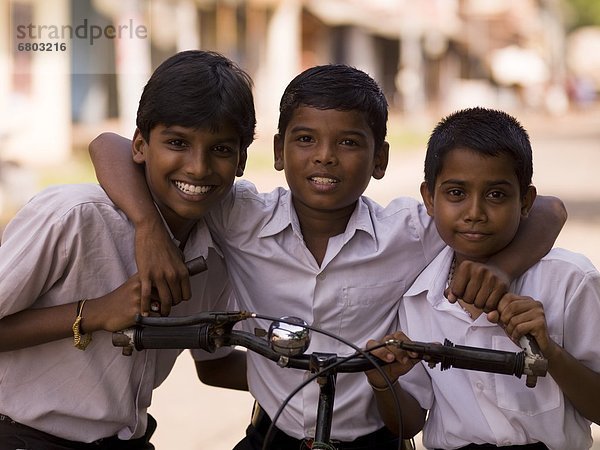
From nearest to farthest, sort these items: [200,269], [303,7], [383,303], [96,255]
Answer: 1. [200,269]
2. [96,255]
3. [383,303]
4. [303,7]

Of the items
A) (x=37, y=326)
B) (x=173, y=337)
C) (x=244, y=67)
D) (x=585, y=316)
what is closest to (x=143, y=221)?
(x=37, y=326)

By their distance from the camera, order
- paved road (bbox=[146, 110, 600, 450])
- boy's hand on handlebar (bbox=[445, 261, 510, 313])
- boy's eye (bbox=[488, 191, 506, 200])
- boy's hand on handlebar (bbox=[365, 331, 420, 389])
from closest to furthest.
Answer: boy's hand on handlebar (bbox=[365, 331, 420, 389]) → boy's hand on handlebar (bbox=[445, 261, 510, 313]) → boy's eye (bbox=[488, 191, 506, 200]) → paved road (bbox=[146, 110, 600, 450])

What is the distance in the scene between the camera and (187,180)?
278 centimetres

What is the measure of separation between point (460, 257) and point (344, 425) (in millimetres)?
647

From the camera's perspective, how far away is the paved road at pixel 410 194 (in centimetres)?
548

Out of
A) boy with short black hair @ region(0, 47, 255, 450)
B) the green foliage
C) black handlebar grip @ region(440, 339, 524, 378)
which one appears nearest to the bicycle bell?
black handlebar grip @ region(440, 339, 524, 378)

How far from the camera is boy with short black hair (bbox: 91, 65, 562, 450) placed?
2934mm

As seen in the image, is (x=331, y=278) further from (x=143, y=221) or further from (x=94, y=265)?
(x=94, y=265)

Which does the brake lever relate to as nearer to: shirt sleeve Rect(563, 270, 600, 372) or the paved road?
shirt sleeve Rect(563, 270, 600, 372)

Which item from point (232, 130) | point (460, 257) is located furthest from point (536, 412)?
point (232, 130)

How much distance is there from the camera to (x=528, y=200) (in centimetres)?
278

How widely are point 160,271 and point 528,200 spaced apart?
1.07m

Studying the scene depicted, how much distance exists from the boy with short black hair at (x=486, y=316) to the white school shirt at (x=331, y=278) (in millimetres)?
164

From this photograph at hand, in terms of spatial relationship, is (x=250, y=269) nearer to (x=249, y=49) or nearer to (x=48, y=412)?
(x=48, y=412)
